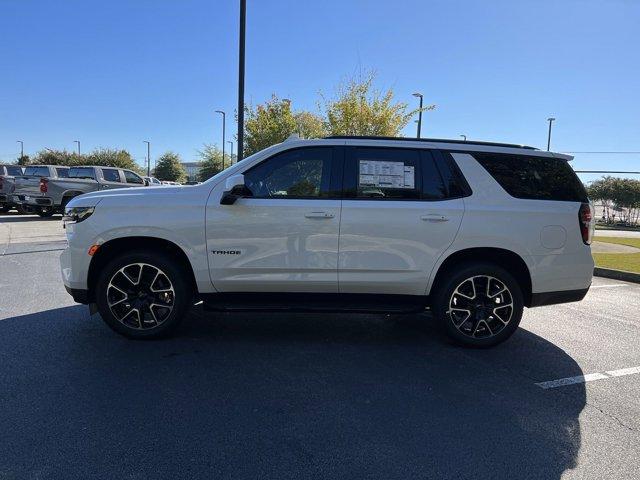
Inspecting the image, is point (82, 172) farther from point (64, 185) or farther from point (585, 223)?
point (585, 223)

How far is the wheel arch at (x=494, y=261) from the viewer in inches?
182

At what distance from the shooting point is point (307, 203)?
175 inches

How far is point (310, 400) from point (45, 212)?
18.3m

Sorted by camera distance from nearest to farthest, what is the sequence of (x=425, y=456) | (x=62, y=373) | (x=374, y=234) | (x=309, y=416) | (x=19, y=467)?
(x=19, y=467) < (x=425, y=456) < (x=309, y=416) < (x=62, y=373) < (x=374, y=234)

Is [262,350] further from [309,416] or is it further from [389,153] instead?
[389,153]

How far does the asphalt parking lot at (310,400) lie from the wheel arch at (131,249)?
60 cm

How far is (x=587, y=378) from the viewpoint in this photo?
4.07 meters

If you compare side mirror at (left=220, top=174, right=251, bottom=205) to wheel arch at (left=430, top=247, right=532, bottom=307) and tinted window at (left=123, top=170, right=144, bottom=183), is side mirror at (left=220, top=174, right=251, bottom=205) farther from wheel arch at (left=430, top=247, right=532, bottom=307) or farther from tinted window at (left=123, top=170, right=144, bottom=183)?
tinted window at (left=123, top=170, right=144, bottom=183)

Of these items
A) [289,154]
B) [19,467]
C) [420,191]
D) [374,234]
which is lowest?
[19,467]

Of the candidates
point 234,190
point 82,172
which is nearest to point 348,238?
point 234,190

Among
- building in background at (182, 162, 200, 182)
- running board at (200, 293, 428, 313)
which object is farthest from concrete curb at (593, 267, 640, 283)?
building in background at (182, 162, 200, 182)

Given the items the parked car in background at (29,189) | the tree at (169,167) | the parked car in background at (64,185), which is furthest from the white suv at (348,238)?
the tree at (169,167)

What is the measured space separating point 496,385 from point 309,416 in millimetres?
1603

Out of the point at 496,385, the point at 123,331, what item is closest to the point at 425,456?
the point at 496,385
